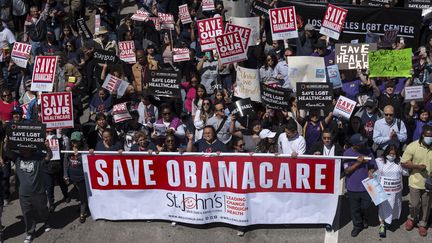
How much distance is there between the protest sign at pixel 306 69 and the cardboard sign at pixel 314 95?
1185mm

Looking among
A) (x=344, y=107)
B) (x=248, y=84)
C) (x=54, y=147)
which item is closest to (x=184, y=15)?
(x=248, y=84)

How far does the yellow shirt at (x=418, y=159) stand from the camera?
9430 millimetres

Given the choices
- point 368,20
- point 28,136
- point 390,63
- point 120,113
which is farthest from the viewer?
point 368,20

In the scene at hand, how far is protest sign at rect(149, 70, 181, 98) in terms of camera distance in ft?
38.5

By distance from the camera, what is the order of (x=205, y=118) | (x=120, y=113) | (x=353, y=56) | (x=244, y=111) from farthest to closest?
(x=353, y=56)
(x=120, y=113)
(x=244, y=111)
(x=205, y=118)

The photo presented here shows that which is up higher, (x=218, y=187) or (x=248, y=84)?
(x=248, y=84)

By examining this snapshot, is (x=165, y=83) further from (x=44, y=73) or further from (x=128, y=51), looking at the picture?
(x=44, y=73)

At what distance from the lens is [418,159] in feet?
31.0

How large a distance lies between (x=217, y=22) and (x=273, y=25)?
117 cm

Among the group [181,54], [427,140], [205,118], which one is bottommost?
[427,140]

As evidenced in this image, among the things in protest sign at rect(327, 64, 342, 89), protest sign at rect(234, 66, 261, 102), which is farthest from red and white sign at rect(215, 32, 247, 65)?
protest sign at rect(327, 64, 342, 89)

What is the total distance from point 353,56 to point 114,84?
176 inches

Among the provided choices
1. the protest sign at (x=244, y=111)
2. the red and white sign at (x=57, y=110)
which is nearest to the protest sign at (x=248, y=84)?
the protest sign at (x=244, y=111)

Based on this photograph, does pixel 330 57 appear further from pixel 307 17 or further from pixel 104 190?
pixel 104 190
